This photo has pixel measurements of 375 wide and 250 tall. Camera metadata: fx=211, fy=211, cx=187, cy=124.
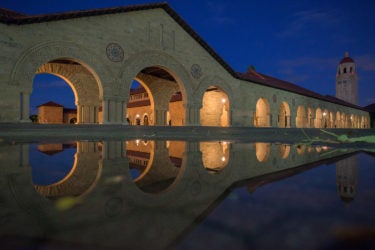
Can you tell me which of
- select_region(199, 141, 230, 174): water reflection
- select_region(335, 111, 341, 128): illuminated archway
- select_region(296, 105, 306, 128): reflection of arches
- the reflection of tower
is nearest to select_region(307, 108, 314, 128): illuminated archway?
select_region(296, 105, 306, 128): reflection of arches

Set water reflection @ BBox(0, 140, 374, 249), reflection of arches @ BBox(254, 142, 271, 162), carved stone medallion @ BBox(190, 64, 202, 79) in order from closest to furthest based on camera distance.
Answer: water reflection @ BBox(0, 140, 374, 249), reflection of arches @ BBox(254, 142, 271, 162), carved stone medallion @ BBox(190, 64, 202, 79)

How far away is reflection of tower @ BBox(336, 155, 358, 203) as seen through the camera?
0.90m

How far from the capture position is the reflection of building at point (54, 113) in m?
28.6

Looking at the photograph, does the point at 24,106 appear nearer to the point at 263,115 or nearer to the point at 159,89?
the point at 159,89

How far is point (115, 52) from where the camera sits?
11.5 m

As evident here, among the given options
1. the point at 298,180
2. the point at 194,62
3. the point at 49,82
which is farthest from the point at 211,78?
the point at 49,82

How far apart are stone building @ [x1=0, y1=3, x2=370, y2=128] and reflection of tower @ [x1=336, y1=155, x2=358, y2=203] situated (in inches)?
430

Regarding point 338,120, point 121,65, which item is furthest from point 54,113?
point 338,120

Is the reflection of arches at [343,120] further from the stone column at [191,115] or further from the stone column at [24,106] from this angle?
the stone column at [24,106]

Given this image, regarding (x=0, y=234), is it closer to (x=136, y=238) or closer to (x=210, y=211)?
(x=136, y=238)

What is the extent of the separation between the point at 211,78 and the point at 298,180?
15402 millimetres

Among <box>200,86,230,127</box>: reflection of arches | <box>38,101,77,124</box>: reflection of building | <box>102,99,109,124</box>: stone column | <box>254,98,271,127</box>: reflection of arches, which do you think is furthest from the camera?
<box>38,101,77,124</box>: reflection of building

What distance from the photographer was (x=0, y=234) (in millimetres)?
556

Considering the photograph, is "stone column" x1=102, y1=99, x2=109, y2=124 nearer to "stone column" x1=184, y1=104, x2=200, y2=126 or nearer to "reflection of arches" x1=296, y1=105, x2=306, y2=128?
"stone column" x1=184, y1=104, x2=200, y2=126
